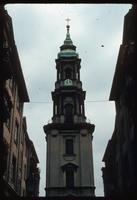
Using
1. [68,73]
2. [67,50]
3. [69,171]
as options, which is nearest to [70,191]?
[69,171]

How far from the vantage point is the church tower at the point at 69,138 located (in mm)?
47200

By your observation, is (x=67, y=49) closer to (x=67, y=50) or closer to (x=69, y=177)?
(x=67, y=50)

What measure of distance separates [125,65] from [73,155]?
78.6 ft

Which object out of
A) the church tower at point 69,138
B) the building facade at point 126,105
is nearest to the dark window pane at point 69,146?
the church tower at point 69,138

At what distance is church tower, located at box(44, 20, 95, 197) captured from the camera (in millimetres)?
47200

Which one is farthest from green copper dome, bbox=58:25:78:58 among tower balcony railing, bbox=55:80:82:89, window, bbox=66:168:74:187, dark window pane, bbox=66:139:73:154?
window, bbox=66:168:74:187

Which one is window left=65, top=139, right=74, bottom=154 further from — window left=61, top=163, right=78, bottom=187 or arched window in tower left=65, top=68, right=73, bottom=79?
arched window in tower left=65, top=68, right=73, bottom=79

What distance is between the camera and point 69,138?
165 ft

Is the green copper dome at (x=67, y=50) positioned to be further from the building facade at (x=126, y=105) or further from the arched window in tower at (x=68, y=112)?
the building facade at (x=126, y=105)

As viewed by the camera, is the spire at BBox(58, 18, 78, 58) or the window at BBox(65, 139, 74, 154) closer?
the window at BBox(65, 139, 74, 154)

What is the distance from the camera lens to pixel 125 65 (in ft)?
90.3

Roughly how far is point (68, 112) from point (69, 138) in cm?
432

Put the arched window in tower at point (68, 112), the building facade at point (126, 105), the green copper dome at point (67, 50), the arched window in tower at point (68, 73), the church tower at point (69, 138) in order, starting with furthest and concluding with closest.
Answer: the green copper dome at point (67, 50), the arched window in tower at point (68, 73), the arched window in tower at point (68, 112), the church tower at point (69, 138), the building facade at point (126, 105)

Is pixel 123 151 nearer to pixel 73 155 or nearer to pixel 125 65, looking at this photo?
pixel 125 65
